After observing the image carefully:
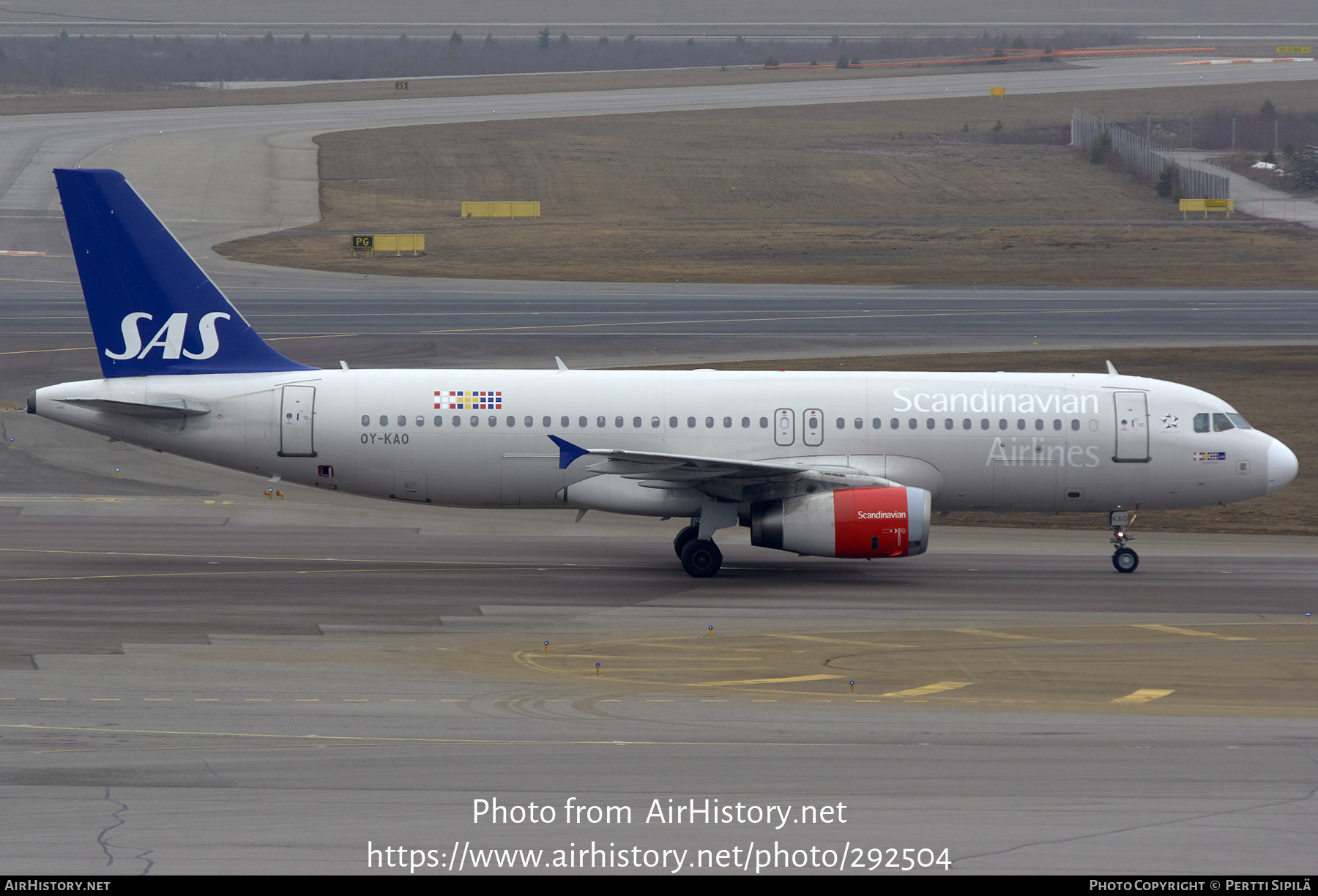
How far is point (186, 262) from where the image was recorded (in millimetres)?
28922

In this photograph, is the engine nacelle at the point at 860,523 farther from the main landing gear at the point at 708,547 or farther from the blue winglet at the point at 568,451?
the blue winglet at the point at 568,451

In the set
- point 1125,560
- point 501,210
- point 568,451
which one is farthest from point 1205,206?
point 568,451

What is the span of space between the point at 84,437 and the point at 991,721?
29364 millimetres

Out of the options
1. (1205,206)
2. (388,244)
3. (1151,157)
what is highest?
(1151,157)

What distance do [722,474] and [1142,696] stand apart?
957 centimetres

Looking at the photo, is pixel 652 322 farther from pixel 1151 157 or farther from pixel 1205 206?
pixel 1151 157

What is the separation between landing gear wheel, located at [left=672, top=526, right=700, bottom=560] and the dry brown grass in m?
8.12

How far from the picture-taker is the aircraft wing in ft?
87.3

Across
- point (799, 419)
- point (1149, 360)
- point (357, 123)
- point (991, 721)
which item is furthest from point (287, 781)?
point (357, 123)

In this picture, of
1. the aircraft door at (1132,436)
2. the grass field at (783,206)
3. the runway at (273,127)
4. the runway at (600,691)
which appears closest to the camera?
the runway at (600,691)

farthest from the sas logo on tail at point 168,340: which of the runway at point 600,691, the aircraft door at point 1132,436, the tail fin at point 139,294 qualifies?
the aircraft door at point 1132,436

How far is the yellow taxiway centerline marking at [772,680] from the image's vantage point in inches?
810

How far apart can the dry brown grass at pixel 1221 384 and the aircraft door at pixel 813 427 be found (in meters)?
7.11

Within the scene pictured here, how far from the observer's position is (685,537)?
29.1 m
